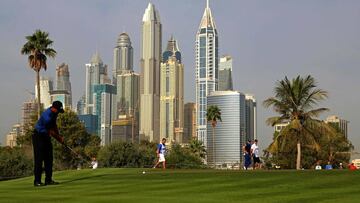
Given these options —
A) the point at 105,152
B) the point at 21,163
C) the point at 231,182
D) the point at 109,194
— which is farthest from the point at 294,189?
the point at 105,152

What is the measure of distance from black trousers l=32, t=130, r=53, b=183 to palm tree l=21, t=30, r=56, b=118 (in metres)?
59.7

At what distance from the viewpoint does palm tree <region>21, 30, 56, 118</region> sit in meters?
73.9

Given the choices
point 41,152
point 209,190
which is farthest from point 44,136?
point 209,190

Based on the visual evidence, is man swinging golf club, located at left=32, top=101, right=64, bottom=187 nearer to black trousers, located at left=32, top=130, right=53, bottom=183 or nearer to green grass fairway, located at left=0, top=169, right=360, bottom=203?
black trousers, located at left=32, top=130, right=53, bottom=183

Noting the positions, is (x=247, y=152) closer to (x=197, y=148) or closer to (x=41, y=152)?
(x=41, y=152)

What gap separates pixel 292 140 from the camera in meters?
58.3

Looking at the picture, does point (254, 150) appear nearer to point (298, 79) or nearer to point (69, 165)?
point (298, 79)

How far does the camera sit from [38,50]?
74.4 m

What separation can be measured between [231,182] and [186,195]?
3.15m

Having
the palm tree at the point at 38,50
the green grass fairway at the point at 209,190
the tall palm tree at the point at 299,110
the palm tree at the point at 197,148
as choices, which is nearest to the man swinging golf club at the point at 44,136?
the green grass fairway at the point at 209,190

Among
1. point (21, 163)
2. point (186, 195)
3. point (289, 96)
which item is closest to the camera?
point (186, 195)

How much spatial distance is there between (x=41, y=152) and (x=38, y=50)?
199ft

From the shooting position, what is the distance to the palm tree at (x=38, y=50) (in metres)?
73.9

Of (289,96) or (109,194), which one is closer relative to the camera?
(109,194)
